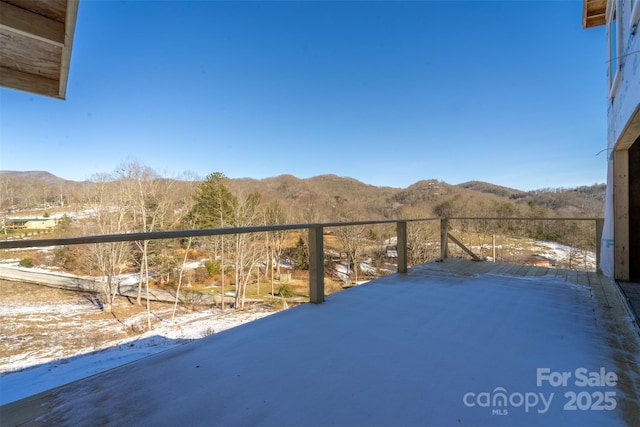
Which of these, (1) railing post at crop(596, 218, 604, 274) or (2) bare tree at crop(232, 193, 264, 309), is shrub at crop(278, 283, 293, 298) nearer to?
(2) bare tree at crop(232, 193, 264, 309)

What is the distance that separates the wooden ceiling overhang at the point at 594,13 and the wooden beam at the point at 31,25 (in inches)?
339

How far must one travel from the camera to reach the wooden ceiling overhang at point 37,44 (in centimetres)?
143

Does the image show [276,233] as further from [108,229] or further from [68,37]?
[68,37]

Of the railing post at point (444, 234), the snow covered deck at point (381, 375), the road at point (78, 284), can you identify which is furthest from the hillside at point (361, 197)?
the snow covered deck at point (381, 375)

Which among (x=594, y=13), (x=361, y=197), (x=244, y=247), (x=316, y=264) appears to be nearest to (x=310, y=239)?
(x=316, y=264)

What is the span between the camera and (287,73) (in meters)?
14.1

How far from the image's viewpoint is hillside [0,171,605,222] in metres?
9.62

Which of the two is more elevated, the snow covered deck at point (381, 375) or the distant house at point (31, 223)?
the distant house at point (31, 223)

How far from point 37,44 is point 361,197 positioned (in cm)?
2703

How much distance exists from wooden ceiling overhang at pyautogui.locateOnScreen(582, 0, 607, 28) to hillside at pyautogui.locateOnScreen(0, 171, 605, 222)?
19.4 feet

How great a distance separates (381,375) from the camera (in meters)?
1.47

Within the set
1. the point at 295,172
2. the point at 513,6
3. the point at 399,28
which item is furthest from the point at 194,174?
the point at 513,6

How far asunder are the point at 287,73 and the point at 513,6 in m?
9.74

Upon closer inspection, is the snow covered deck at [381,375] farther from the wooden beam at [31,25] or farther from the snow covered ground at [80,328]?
the snow covered ground at [80,328]
